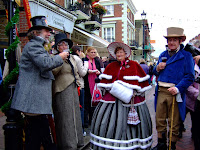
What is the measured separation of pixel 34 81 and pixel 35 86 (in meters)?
0.07

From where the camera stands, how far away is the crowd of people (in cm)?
261

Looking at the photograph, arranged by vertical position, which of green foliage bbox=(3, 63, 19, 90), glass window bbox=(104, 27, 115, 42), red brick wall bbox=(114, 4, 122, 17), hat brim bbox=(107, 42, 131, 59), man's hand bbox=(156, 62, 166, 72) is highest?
red brick wall bbox=(114, 4, 122, 17)

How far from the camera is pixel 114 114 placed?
10.3 ft

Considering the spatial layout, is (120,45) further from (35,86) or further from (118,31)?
(118,31)

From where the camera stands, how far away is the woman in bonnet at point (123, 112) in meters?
3.02

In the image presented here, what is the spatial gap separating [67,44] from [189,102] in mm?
2821

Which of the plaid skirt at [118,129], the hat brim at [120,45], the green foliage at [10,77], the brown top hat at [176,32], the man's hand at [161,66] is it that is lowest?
the plaid skirt at [118,129]

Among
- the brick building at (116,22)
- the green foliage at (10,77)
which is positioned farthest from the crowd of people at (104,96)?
the brick building at (116,22)

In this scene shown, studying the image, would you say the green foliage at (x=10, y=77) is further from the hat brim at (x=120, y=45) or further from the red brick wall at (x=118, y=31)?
the red brick wall at (x=118, y=31)

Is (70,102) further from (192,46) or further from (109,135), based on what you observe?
(192,46)

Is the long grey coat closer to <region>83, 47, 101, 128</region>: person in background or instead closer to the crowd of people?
the crowd of people

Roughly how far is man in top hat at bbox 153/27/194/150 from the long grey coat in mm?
1908

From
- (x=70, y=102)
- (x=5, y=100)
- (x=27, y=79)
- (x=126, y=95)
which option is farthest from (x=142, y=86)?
(x=5, y=100)

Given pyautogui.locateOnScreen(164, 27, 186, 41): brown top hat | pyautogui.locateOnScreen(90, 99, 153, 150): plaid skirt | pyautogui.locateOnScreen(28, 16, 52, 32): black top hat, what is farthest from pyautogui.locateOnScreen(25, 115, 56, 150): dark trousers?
pyautogui.locateOnScreen(164, 27, 186, 41): brown top hat
